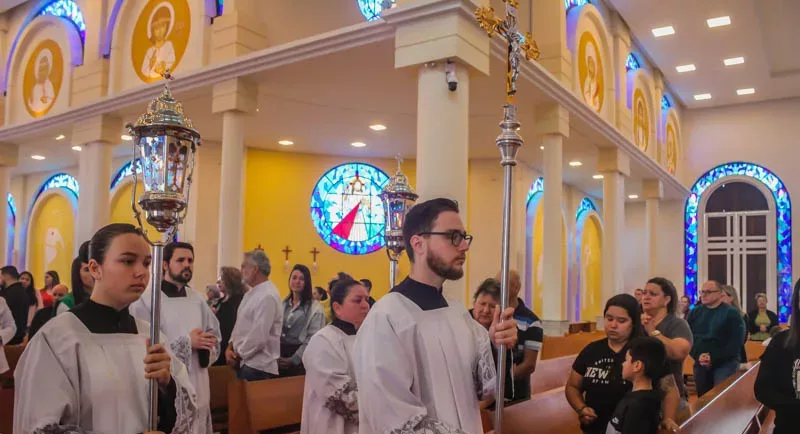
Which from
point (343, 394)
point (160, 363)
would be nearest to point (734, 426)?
point (343, 394)

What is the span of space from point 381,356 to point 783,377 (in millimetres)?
2296

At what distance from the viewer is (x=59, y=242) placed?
788 inches

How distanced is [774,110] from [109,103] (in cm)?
1771

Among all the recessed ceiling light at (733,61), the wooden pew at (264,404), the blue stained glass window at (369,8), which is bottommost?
the wooden pew at (264,404)

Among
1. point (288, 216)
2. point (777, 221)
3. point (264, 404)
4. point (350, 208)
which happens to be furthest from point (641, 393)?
point (777, 221)

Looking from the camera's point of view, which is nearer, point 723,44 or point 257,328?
point 257,328

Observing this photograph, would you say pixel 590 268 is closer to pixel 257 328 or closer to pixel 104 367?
pixel 257 328

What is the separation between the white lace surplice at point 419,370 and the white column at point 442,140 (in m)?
4.43

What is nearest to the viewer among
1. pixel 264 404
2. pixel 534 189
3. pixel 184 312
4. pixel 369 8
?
pixel 184 312

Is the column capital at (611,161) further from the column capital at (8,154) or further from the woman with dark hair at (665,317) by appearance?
the column capital at (8,154)

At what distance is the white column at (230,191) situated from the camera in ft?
32.2

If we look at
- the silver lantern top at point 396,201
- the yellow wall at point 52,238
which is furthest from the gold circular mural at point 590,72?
the yellow wall at point 52,238

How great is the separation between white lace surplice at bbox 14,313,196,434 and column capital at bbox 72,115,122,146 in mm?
10324

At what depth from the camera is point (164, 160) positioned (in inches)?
115
